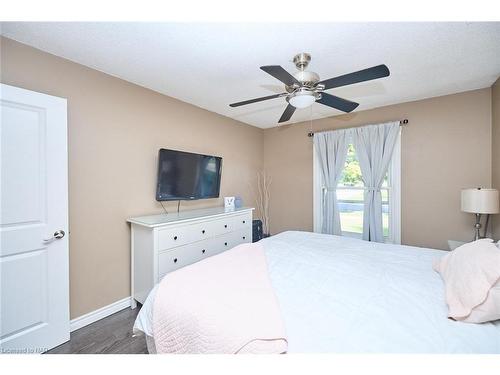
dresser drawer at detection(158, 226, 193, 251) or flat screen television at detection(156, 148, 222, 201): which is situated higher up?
flat screen television at detection(156, 148, 222, 201)

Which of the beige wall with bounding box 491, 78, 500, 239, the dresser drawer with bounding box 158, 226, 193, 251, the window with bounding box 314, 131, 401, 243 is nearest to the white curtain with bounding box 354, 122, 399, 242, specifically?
the window with bounding box 314, 131, 401, 243

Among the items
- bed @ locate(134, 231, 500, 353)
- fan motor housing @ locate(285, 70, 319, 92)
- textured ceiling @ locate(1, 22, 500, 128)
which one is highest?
textured ceiling @ locate(1, 22, 500, 128)

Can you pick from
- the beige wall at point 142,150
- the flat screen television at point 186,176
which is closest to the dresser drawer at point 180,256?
the beige wall at point 142,150

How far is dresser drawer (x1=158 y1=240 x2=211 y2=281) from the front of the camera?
2094mm

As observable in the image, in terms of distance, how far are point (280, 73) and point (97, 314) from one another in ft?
8.51

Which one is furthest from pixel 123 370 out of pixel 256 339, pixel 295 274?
pixel 295 274

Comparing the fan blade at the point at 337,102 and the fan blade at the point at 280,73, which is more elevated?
the fan blade at the point at 280,73

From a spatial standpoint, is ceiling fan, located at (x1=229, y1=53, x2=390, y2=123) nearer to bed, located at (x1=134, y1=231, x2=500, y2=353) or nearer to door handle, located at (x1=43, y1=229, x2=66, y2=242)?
bed, located at (x1=134, y1=231, x2=500, y2=353)

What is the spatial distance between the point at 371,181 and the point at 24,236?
3.64 meters

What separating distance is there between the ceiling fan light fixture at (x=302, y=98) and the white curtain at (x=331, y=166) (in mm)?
1823

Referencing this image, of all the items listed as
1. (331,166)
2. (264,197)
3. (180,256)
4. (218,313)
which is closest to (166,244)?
(180,256)

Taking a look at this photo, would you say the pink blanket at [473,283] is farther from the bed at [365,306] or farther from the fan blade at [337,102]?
the fan blade at [337,102]

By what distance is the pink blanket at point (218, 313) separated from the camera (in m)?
0.88

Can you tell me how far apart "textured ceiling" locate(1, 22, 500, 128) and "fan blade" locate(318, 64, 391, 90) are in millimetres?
335
